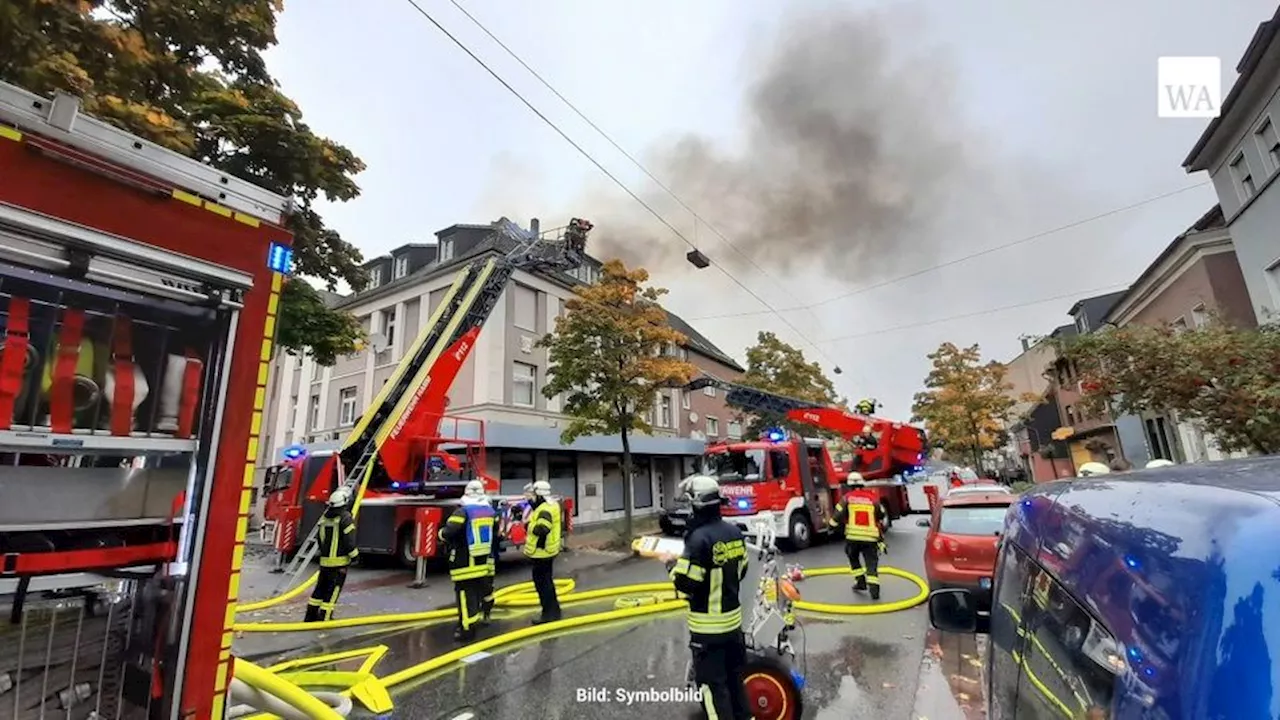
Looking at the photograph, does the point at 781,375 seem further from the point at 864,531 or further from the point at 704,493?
the point at 704,493

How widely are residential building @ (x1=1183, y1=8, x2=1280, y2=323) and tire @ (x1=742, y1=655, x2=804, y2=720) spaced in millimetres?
11731

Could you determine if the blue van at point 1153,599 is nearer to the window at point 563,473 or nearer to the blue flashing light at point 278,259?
the blue flashing light at point 278,259

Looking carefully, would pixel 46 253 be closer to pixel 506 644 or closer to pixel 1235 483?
pixel 1235 483

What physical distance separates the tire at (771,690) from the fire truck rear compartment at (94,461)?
332 centimetres

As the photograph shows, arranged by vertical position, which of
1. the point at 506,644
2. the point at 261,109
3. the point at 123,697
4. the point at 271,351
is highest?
the point at 261,109

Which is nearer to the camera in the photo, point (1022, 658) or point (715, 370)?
point (1022, 658)

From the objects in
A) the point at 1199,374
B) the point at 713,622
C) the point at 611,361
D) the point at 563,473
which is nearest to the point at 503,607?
the point at 713,622

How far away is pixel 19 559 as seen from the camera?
2002mm

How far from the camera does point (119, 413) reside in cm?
218

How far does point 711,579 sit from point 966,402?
26659 mm

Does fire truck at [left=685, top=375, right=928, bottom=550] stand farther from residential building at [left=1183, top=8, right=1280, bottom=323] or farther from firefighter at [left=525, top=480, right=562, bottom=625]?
residential building at [left=1183, top=8, right=1280, bottom=323]

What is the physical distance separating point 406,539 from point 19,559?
33.5 ft

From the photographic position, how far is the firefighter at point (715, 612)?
367 cm

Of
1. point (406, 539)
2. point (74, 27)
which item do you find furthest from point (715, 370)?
point (74, 27)
